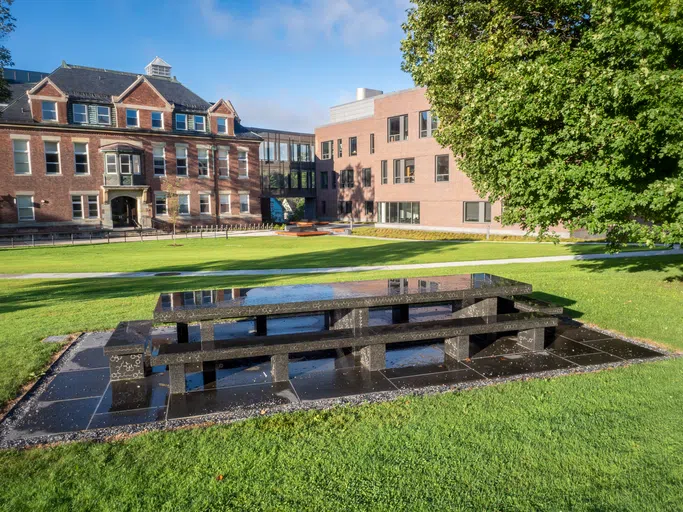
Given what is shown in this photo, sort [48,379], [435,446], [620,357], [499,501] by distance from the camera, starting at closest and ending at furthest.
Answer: [499,501] → [435,446] → [48,379] → [620,357]

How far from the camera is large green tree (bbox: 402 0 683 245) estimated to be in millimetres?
8883

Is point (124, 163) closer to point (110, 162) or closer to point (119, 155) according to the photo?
point (119, 155)

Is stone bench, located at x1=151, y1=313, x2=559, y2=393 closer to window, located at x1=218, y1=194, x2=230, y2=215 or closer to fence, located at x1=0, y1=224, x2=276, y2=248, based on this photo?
fence, located at x1=0, y1=224, x2=276, y2=248

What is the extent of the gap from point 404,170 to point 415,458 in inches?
1639

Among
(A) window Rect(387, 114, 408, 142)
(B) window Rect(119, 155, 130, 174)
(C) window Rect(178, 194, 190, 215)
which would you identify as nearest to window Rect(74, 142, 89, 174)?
(B) window Rect(119, 155, 130, 174)

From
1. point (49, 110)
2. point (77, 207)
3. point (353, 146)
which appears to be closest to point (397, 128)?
point (353, 146)

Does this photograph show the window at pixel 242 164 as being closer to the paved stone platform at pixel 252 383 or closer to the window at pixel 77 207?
the window at pixel 77 207

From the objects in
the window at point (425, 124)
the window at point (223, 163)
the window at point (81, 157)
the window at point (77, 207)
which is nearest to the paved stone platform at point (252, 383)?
the window at point (425, 124)

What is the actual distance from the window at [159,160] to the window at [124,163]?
2.54 metres

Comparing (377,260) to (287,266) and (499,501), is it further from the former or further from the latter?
(499,501)

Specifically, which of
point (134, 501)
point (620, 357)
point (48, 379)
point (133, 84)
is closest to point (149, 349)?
point (48, 379)

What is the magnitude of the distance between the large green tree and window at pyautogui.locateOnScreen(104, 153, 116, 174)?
3738 centimetres

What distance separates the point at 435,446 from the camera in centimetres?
480

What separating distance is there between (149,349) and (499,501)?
5540 millimetres
